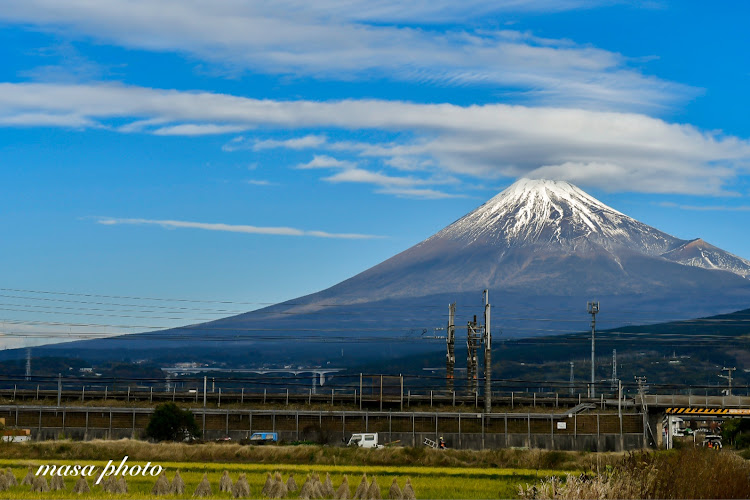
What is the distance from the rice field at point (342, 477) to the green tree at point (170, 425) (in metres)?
18.2

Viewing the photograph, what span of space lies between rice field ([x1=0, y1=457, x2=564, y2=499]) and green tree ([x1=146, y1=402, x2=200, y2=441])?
59.9 feet

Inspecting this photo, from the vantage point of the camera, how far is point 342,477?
50438 millimetres

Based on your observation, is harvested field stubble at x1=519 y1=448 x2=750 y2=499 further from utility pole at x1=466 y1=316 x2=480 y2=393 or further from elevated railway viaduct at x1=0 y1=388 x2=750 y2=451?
utility pole at x1=466 y1=316 x2=480 y2=393

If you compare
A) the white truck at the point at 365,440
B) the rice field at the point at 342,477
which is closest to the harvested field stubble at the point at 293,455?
the rice field at the point at 342,477

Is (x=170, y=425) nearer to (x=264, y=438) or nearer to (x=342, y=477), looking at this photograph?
(x=264, y=438)

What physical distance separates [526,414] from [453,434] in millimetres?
6206

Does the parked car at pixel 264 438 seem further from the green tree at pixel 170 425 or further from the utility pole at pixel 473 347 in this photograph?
the utility pole at pixel 473 347

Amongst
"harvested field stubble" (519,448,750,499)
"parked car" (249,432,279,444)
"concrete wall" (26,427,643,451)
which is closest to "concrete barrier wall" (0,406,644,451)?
"concrete wall" (26,427,643,451)

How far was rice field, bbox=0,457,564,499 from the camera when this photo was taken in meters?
41.2

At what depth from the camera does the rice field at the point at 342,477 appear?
135 feet

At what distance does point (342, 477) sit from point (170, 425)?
31796 millimetres

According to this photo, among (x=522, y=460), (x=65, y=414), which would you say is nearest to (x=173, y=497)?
(x=522, y=460)

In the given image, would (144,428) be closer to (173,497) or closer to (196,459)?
(196,459)

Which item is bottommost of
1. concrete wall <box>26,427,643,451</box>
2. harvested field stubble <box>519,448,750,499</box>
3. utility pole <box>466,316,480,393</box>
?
concrete wall <box>26,427,643,451</box>
